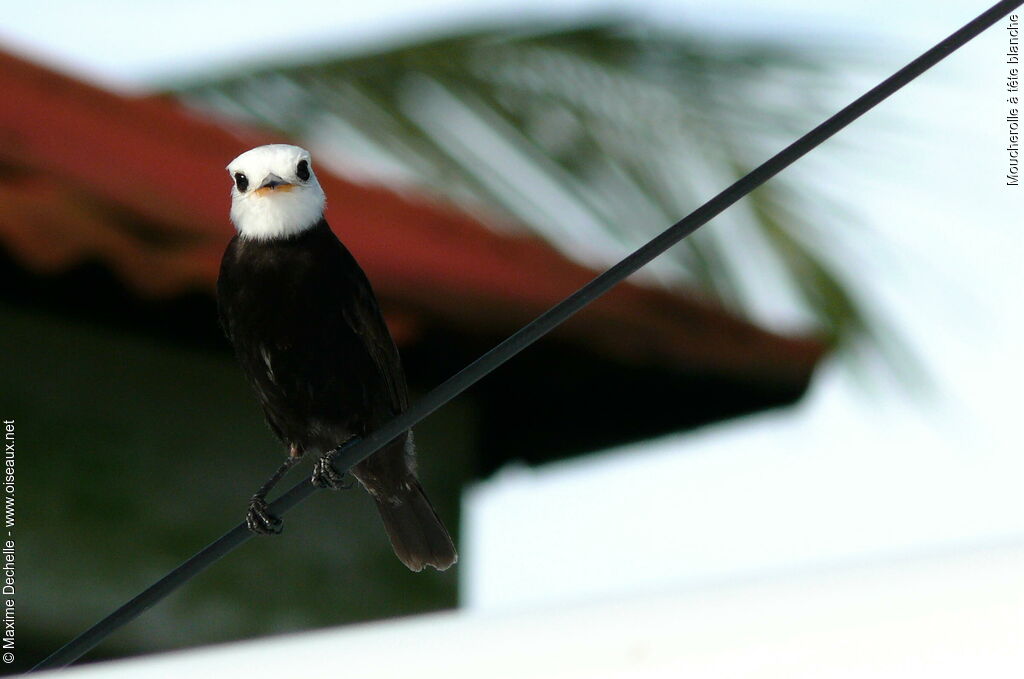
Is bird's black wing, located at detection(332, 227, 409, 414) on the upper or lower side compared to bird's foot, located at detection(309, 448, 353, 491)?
upper

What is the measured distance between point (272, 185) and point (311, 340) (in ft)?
0.88

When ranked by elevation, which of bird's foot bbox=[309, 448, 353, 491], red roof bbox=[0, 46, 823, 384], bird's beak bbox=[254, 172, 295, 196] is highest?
red roof bbox=[0, 46, 823, 384]

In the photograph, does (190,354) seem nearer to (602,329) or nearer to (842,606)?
(602,329)

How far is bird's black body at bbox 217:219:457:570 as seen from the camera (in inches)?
89.7

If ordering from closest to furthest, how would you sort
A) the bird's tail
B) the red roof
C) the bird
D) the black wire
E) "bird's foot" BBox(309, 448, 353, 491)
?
the black wire
"bird's foot" BBox(309, 448, 353, 491)
the bird
the bird's tail
the red roof

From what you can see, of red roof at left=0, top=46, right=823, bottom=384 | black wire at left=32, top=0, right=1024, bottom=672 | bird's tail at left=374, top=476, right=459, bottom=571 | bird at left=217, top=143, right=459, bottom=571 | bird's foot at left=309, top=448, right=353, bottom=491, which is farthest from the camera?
red roof at left=0, top=46, right=823, bottom=384

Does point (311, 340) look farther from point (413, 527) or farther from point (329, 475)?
→ point (413, 527)

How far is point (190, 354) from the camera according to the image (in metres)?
4.10

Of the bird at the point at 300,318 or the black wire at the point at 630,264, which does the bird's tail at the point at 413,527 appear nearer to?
the bird at the point at 300,318

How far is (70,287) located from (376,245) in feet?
2.45

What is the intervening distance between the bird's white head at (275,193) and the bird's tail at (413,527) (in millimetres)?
508

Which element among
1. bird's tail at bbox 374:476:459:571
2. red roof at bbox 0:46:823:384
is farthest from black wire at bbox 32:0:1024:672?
red roof at bbox 0:46:823:384

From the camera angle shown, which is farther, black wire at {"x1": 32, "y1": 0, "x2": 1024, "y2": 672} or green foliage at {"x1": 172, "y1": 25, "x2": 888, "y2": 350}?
green foliage at {"x1": 172, "y1": 25, "x2": 888, "y2": 350}

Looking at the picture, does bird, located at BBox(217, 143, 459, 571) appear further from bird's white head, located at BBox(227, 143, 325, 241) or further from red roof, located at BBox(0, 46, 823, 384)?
red roof, located at BBox(0, 46, 823, 384)
